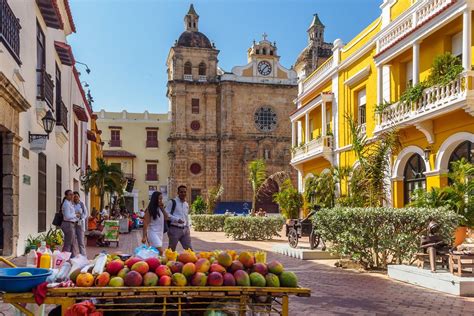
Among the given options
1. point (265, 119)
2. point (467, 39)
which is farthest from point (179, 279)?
point (265, 119)

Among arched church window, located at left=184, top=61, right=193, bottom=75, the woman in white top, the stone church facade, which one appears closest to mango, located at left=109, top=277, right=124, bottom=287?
the woman in white top

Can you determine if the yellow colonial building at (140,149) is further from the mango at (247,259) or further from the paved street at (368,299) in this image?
the mango at (247,259)

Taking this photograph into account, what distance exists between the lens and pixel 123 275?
4.09 meters

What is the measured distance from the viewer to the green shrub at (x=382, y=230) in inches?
372

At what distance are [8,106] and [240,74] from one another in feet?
130

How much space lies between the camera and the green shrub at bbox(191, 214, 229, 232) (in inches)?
1070

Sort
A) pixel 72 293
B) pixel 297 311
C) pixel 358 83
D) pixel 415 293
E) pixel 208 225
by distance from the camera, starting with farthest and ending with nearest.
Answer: pixel 208 225, pixel 358 83, pixel 415 293, pixel 297 311, pixel 72 293

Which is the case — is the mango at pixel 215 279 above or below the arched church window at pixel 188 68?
below

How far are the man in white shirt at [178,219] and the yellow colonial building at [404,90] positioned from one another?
19.6 ft

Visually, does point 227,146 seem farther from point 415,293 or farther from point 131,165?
point 415,293

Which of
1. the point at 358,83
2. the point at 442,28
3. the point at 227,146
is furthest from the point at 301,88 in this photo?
the point at 227,146

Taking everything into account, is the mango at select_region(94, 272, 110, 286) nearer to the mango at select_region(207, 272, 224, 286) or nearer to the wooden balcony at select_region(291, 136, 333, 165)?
the mango at select_region(207, 272, 224, 286)

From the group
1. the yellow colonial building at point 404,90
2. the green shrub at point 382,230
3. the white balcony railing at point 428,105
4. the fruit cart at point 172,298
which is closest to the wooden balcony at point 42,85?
the green shrub at point 382,230

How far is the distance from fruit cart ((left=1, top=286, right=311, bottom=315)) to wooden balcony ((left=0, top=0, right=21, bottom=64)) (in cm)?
591
